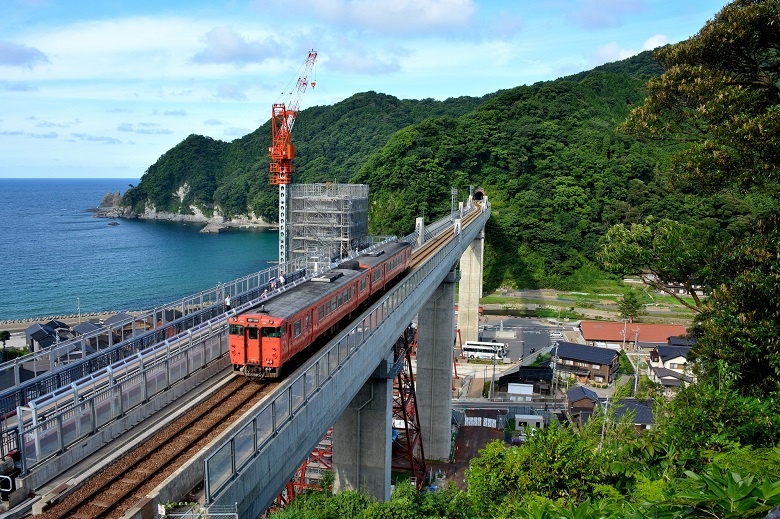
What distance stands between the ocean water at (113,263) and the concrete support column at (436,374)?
39442mm

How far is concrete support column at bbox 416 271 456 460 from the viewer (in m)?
31.4

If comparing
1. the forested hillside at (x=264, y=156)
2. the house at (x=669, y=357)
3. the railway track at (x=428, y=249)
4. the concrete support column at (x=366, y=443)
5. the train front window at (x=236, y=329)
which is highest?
the forested hillside at (x=264, y=156)

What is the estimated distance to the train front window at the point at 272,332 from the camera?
44.9ft

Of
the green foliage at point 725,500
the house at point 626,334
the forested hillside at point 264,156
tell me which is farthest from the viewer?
the forested hillside at point 264,156

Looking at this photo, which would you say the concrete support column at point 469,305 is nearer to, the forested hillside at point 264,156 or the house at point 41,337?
the house at point 41,337

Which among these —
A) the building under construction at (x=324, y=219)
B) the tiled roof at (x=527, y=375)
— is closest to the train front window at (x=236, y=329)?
the building under construction at (x=324, y=219)

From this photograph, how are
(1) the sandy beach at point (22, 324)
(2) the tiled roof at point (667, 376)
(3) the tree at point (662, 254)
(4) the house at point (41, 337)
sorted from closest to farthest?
(3) the tree at point (662, 254) < (4) the house at point (41, 337) < (2) the tiled roof at point (667, 376) < (1) the sandy beach at point (22, 324)

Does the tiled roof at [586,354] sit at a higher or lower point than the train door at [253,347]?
lower

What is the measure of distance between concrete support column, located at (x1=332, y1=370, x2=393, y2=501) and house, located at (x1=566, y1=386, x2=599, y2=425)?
17494 mm

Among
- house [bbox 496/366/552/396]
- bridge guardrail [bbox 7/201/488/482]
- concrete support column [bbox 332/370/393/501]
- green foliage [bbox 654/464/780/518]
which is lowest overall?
house [bbox 496/366/552/396]

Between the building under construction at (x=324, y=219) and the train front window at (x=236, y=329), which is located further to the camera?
the building under construction at (x=324, y=219)

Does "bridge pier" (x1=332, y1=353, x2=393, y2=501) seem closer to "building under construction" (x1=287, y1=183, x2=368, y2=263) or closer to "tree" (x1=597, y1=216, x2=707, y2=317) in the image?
"tree" (x1=597, y1=216, x2=707, y2=317)

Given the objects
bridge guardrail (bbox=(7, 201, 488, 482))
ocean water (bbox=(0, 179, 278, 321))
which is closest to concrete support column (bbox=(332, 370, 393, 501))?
bridge guardrail (bbox=(7, 201, 488, 482))

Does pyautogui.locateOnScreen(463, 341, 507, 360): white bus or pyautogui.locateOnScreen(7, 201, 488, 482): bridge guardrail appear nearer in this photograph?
pyautogui.locateOnScreen(7, 201, 488, 482): bridge guardrail
